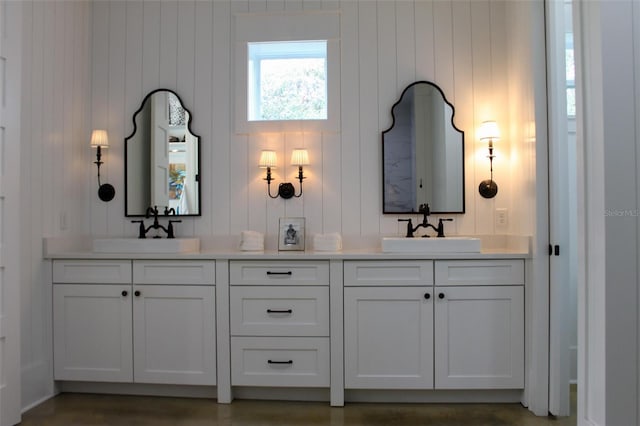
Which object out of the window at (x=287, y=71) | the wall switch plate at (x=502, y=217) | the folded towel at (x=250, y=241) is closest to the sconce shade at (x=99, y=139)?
the window at (x=287, y=71)

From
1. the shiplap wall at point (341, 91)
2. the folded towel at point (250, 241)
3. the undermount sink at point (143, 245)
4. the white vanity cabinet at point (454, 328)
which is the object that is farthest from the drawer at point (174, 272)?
the white vanity cabinet at point (454, 328)

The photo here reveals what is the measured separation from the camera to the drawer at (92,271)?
2.84 meters

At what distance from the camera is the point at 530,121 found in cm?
269

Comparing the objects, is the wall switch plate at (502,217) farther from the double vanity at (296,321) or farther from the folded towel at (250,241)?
the folded towel at (250,241)

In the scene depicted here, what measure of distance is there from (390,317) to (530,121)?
1407 mm

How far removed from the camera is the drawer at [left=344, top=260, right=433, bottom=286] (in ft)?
8.83

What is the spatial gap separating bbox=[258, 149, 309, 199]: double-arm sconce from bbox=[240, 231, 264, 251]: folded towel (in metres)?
0.33

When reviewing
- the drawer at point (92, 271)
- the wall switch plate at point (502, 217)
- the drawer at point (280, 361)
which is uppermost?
the wall switch plate at point (502, 217)

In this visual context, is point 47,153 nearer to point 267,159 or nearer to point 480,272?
point 267,159

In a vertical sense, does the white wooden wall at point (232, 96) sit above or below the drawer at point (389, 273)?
above

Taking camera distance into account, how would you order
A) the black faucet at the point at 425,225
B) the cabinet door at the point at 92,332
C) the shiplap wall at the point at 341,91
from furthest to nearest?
1. the shiplap wall at the point at 341,91
2. the black faucet at the point at 425,225
3. the cabinet door at the point at 92,332

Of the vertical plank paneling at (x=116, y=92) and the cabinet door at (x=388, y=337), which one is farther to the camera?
the vertical plank paneling at (x=116, y=92)

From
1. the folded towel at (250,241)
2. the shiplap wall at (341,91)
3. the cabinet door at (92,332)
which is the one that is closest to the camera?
the cabinet door at (92,332)

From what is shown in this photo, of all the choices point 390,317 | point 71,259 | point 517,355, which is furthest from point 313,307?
point 71,259
